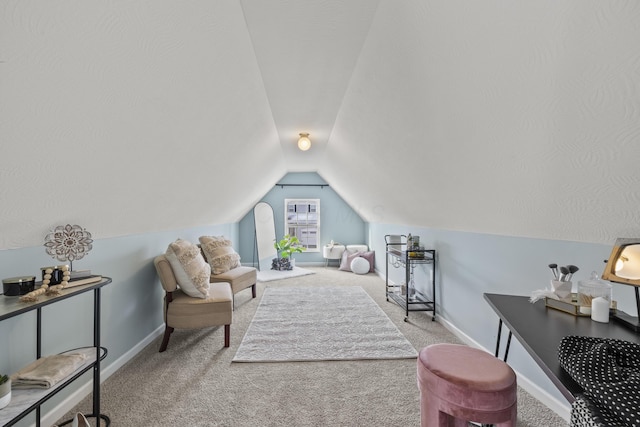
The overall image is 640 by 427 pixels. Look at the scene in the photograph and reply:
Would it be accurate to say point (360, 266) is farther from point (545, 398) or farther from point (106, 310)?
point (106, 310)

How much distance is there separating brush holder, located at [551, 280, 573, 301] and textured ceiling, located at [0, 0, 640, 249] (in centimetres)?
31

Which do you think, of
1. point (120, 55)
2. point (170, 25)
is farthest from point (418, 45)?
point (120, 55)

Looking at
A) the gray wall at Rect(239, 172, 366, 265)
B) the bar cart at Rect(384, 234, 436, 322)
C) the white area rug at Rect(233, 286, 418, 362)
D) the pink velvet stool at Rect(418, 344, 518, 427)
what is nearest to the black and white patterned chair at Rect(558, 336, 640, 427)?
the pink velvet stool at Rect(418, 344, 518, 427)

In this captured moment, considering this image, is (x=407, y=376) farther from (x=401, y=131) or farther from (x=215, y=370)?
(x=401, y=131)

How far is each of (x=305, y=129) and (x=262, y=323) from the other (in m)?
2.49

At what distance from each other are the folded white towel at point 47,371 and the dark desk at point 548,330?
1.99 metres

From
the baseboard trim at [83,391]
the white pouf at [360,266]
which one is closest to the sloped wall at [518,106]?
the baseboard trim at [83,391]

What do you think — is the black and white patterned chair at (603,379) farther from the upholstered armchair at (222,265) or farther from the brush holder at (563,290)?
the upholstered armchair at (222,265)

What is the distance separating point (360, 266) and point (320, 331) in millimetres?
2961

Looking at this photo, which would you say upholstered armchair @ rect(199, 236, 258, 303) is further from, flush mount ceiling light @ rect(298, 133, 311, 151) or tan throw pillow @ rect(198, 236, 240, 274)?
flush mount ceiling light @ rect(298, 133, 311, 151)

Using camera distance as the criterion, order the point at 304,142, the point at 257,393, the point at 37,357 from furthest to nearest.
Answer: the point at 304,142 < the point at 257,393 < the point at 37,357

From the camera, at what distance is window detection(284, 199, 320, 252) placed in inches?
269

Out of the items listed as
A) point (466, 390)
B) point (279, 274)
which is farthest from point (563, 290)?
point (279, 274)

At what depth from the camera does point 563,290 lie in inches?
55.9
